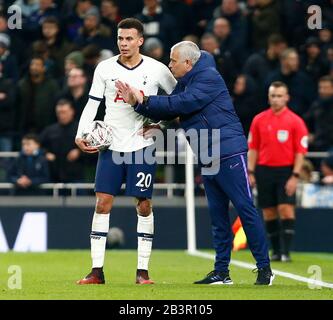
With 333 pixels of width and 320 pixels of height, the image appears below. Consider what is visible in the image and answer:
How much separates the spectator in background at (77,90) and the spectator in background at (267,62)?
2669mm

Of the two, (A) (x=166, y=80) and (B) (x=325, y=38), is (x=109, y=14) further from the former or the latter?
(A) (x=166, y=80)

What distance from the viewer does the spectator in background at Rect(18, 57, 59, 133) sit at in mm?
20203

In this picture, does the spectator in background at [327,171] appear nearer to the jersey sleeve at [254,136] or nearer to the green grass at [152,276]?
the green grass at [152,276]

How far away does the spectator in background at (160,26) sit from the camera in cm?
2168

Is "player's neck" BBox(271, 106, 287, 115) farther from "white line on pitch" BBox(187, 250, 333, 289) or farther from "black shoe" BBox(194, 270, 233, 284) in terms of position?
"black shoe" BBox(194, 270, 233, 284)

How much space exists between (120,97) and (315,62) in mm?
9203

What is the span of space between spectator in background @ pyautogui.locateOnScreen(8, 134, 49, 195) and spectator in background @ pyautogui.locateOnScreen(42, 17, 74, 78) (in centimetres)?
262

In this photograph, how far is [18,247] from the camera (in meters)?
19.2

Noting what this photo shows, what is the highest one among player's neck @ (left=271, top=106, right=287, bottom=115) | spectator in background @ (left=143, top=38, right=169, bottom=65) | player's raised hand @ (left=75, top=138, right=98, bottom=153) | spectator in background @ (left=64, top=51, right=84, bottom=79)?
spectator in background @ (left=143, top=38, right=169, bottom=65)

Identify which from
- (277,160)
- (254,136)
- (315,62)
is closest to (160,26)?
(315,62)

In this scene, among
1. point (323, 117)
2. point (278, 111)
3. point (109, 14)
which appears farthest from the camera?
point (109, 14)

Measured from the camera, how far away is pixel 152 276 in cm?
1388

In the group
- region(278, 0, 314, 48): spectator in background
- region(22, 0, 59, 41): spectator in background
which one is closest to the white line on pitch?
region(278, 0, 314, 48): spectator in background

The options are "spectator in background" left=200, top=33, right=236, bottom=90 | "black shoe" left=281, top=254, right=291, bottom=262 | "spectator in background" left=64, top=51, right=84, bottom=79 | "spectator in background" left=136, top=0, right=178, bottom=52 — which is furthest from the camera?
"spectator in background" left=136, top=0, right=178, bottom=52
